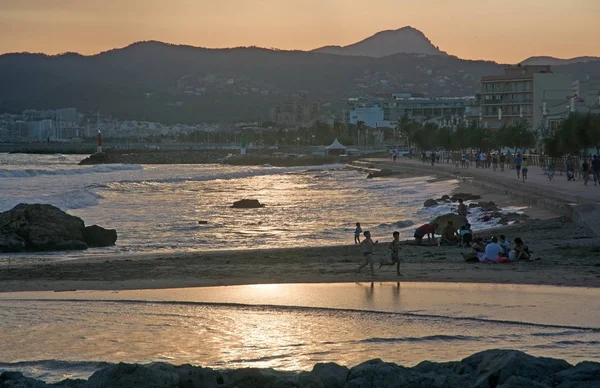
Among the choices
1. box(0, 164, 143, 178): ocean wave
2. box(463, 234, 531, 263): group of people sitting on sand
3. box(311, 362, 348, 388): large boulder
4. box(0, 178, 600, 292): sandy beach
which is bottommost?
box(0, 164, 143, 178): ocean wave

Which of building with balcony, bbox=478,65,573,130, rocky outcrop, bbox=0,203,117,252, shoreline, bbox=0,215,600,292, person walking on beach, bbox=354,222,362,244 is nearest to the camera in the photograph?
shoreline, bbox=0,215,600,292

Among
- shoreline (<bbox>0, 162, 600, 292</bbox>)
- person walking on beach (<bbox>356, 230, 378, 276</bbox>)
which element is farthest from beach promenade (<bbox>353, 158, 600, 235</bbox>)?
person walking on beach (<bbox>356, 230, 378, 276</bbox>)

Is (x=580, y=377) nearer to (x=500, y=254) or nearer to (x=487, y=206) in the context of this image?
(x=500, y=254)

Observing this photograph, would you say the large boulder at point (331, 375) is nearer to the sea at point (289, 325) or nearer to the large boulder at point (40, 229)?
the sea at point (289, 325)

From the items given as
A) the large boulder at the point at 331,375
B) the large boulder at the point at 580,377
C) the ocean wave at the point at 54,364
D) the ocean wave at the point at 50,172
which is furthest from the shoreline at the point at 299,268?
the ocean wave at the point at 50,172

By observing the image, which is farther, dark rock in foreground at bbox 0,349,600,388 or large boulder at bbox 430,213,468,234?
large boulder at bbox 430,213,468,234

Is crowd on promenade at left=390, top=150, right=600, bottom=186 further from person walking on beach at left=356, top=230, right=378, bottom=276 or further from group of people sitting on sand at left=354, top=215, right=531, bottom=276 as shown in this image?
person walking on beach at left=356, top=230, right=378, bottom=276

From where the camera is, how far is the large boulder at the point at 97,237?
2358cm

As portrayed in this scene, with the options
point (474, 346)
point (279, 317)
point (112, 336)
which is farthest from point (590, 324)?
point (112, 336)

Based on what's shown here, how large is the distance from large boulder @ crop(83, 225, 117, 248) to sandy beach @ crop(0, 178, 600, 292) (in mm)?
2951

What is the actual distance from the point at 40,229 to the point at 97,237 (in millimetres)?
1445

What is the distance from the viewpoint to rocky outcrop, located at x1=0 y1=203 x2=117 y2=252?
74.0ft

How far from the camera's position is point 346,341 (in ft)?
37.5

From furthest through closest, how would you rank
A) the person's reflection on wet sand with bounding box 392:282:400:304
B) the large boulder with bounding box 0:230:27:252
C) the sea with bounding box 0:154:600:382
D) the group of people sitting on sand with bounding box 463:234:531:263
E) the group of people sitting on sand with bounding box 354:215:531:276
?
the large boulder with bounding box 0:230:27:252, the group of people sitting on sand with bounding box 463:234:531:263, the group of people sitting on sand with bounding box 354:215:531:276, the person's reflection on wet sand with bounding box 392:282:400:304, the sea with bounding box 0:154:600:382
